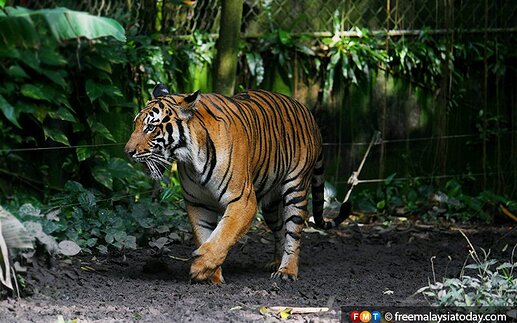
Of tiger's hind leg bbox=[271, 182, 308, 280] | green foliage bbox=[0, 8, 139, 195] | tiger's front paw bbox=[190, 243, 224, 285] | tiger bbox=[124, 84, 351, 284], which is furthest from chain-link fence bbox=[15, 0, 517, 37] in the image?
tiger's front paw bbox=[190, 243, 224, 285]

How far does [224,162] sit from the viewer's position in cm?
543

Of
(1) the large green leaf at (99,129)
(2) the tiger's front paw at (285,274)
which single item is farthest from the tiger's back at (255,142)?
(1) the large green leaf at (99,129)

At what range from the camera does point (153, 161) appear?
5375mm

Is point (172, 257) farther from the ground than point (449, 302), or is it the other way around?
point (449, 302)

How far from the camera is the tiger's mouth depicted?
532 centimetres

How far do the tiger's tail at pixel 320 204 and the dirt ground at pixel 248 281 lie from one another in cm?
30

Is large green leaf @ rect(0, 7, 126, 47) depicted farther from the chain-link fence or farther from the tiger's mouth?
the chain-link fence

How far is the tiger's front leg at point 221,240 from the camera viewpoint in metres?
5.35

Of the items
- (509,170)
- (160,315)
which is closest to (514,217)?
(509,170)

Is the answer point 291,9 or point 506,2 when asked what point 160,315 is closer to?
point 291,9

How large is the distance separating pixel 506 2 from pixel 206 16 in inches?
122

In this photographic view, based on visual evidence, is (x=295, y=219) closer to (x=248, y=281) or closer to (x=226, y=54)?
(x=248, y=281)

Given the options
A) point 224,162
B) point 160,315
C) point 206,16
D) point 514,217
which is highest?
point 206,16

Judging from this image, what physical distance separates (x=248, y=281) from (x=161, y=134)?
3.81 feet
